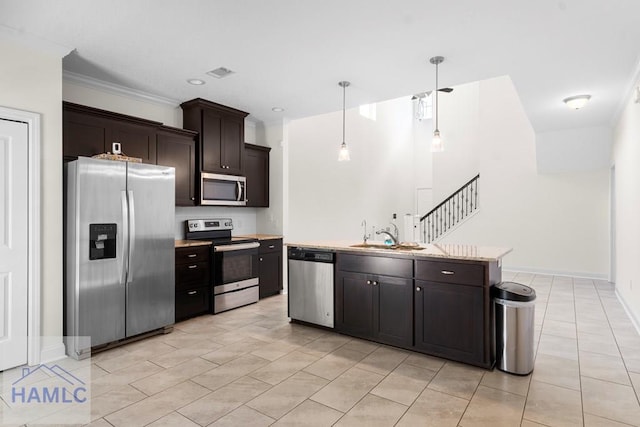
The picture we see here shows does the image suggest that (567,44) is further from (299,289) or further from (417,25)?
(299,289)

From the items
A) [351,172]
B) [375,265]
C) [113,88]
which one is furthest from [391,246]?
[351,172]

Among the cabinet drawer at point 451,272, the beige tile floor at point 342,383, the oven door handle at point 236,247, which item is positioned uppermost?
the oven door handle at point 236,247

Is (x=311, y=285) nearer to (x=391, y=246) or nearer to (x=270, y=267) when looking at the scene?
(x=391, y=246)

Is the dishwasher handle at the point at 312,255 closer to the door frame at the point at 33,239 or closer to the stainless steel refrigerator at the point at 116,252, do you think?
the stainless steel refrigerator at the point at 116,252

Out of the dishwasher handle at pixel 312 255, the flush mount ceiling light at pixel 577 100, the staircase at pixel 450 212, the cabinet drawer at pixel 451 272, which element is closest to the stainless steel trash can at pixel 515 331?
the cabinet drawer at pixel 451 272

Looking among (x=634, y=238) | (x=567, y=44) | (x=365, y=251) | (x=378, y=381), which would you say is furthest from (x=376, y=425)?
(x=634, y=238)

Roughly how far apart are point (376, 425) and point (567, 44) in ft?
11.1

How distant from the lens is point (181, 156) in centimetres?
459

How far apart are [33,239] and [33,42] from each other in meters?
1.65

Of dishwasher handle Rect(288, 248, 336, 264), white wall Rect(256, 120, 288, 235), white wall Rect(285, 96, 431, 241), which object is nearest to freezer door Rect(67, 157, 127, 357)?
dishwasher handle Rect(288, 248, 336, 264)

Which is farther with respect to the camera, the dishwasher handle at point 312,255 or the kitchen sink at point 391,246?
the dishwasher handle at point 312,255

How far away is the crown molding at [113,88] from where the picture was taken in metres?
3.80

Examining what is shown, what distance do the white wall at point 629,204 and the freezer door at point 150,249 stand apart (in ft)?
16.4

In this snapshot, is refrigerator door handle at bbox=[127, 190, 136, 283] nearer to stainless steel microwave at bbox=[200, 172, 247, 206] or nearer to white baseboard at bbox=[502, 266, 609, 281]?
Result: stainless steel microwave at bbox=[200, 172, 247, 206]
